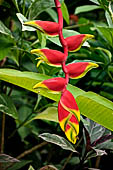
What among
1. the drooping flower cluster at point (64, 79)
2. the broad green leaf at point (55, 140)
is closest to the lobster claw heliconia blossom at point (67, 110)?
the drooping flower cluster at point (64, 79)

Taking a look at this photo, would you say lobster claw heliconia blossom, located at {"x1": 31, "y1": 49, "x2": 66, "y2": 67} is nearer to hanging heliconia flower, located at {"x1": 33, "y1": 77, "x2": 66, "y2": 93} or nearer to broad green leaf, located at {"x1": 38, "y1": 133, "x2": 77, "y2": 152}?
hanging heliconia flower, located at {"x1": 33, "y1": 77, "x2": 66, "y2": 93}

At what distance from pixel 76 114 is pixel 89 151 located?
14.0 inches

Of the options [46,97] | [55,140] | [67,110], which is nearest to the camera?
[67,110]

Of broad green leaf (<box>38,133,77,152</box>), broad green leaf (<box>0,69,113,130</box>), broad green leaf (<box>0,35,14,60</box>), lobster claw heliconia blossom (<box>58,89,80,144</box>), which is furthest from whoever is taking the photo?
broad green leaf (<box>0,35,14,60</box>)

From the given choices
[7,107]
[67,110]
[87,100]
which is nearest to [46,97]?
[7,107]

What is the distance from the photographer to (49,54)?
337 mm

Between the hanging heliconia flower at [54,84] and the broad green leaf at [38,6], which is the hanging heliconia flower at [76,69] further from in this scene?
the broad green leaf at [38,6]

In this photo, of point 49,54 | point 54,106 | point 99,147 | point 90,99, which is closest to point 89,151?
point 99,147

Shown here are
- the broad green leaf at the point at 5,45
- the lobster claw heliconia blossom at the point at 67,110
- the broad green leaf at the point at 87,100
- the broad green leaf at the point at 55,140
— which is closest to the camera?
the lobster claw heliconia blossom at the point at 67,110

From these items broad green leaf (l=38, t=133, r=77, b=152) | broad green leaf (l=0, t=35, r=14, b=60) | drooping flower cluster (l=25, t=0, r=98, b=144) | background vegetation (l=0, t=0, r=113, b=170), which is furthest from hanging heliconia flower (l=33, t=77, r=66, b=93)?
broad green leaf (l=0, t=35, r=14, b=60)

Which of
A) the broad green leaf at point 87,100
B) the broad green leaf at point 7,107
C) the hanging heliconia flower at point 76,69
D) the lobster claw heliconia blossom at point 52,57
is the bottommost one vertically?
the broad green leaf at point 7,107

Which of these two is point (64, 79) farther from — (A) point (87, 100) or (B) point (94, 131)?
(B) point (94, 131)

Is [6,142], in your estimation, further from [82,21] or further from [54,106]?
[82,21]

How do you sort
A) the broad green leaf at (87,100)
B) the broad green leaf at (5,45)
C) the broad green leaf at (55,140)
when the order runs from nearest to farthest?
the broad green leaf at (87,100), the broad green leaf at (55,140), the broad green leaf at (5,45)
